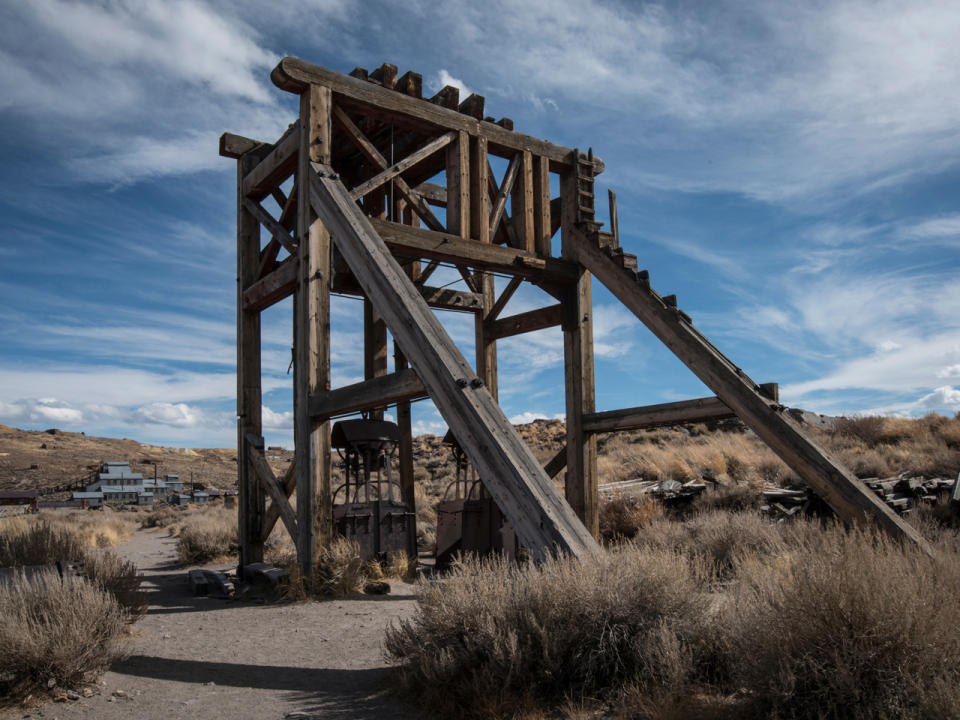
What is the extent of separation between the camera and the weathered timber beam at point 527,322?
11.3 metres

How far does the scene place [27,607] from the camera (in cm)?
561

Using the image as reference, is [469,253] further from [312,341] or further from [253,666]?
[253,666]

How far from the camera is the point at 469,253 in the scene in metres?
9.98

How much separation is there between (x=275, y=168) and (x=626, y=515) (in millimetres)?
7917

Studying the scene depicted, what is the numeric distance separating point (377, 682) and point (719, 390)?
5.08 meters

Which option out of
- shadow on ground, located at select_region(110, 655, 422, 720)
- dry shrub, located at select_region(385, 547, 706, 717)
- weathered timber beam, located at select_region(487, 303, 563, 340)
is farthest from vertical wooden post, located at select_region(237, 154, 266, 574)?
dry shrub, located at select_region(385, 547, 706, 717)

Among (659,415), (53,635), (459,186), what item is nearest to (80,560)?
(53,635)

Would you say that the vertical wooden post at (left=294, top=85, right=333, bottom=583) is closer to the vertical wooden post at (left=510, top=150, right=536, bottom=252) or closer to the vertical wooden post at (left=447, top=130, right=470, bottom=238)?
the vertical wooden post at (left=447, top=130, right=470, bottom=238)

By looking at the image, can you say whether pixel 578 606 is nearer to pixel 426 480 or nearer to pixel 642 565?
pixel 642 565

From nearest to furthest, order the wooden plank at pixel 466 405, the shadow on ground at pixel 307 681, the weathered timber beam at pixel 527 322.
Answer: the shadow on ground at pixel 307 681, the wooden plank at pixel 466 405, the weathered timber beam at pixel 527 322

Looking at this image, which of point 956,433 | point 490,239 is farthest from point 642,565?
point 956,433

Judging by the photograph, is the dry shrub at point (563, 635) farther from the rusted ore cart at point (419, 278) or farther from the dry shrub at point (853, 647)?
the rusted ore cart at point (419, 278)

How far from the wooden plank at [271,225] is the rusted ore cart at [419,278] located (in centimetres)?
3

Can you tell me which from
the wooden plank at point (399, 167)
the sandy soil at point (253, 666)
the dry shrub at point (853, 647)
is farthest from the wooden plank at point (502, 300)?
the dry shrub at point (853, 647)
